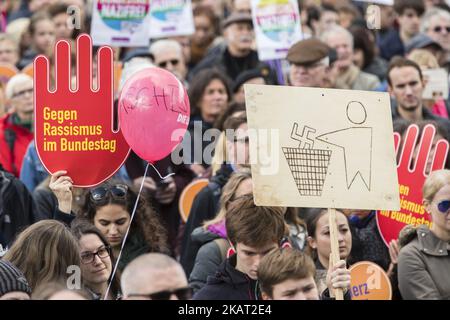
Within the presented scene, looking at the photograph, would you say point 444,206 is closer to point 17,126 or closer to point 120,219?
point 120,219

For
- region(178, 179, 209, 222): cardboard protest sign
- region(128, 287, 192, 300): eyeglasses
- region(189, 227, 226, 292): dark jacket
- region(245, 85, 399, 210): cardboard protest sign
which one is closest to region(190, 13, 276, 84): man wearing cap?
region(178, 179, 209, 222): cardboard protest sign

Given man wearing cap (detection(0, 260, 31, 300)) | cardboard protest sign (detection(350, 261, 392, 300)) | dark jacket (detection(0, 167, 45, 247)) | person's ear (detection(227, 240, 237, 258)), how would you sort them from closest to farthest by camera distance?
man wearing cap (detection(0, 260, 31, 300)) < person's ear (detection(227, 240, 237, 258)) < cardboard protest sign (detection(350, 261, 392, 300)) < dark jacket (detection(0, 167, 45, 247))

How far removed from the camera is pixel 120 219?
307 inches

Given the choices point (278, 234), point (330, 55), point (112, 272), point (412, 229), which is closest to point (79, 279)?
point (112, 272)

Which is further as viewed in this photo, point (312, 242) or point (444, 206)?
point (312, 242)

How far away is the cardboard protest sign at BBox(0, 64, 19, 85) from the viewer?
11.5m

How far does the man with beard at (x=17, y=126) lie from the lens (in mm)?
10000

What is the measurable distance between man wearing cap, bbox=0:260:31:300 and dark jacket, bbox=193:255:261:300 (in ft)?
4.45

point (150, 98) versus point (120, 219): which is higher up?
point (150, 98)

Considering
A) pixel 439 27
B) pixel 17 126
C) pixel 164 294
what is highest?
pixel 439 27

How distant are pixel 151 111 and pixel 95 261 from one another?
0.91m

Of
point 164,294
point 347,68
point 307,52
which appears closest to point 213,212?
point 307,52

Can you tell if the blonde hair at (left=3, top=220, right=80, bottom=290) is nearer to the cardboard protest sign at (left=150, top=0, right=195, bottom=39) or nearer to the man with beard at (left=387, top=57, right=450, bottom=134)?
the man with beard at (left=387, top=57, right=450, bottom=134)
